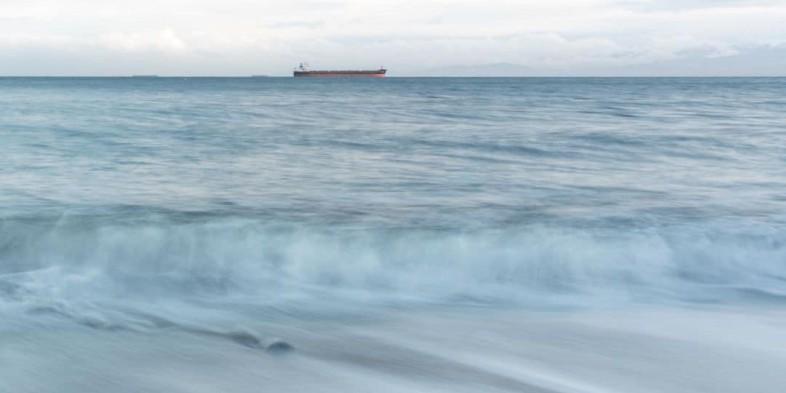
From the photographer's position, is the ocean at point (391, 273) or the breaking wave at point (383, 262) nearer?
the ocean at point (391, 273)

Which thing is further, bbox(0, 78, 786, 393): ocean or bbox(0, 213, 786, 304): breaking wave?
bbox(0, 213, 786, 304): breaking wave

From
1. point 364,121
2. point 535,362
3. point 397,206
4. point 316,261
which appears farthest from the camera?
point 364,121

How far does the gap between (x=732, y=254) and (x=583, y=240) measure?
1.46m

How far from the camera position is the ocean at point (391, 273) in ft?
16.0

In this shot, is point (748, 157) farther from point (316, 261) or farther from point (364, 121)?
point (364, 121)

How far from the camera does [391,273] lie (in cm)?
737

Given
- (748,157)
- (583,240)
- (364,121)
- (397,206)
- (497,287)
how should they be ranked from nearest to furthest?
1. (497,287)
2. (583,240)
3. (397,206)
4. (748,157)
5. (364,121)

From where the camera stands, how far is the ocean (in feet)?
16.0

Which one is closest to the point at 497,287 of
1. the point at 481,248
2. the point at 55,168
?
the point at 481,248

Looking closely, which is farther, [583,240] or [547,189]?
[547,189]

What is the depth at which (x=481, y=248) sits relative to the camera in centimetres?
798

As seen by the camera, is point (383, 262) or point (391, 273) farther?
point (383, 262)

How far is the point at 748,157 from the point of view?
14836 mm

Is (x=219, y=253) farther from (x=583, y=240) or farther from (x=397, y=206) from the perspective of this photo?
(x=583, y=240)
